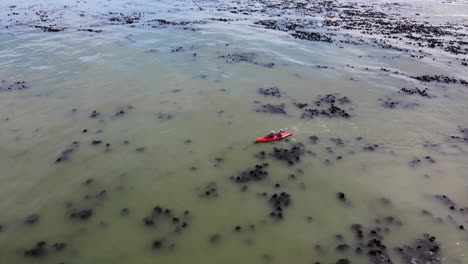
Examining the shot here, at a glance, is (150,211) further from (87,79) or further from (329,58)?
(329,58)

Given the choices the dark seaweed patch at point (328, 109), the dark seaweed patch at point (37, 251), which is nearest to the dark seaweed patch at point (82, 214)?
the dark seaweed patch at point (37, 251)

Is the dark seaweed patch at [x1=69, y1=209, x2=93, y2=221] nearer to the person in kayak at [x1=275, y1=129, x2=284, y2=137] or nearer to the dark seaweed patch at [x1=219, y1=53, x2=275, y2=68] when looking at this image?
the person in kayak at [x1=275, y1=129, x2=284, y2=137]

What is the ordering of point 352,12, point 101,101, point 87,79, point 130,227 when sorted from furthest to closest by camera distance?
point 352,12, point 87,79, point 101,101, point 130,227

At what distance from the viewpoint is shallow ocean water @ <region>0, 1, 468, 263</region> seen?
1059 centimetres

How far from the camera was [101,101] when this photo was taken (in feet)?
63.0

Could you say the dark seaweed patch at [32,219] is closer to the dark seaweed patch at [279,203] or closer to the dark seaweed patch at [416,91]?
the dark seaweed patch at [279,203]

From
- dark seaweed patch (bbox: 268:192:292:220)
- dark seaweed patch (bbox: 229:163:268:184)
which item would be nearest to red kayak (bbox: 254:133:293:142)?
dark seaweed patch (bbox: 229:163:268:184)

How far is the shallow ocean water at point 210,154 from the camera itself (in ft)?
34.7

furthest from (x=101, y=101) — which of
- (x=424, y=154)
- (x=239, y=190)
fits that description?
(x=424, y=154)

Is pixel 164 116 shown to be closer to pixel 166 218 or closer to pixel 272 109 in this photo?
pixel 272 109

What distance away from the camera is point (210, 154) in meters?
14.9

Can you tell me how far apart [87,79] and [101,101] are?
14.0ft

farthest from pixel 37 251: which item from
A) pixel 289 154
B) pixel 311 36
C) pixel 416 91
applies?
pixel 311 36

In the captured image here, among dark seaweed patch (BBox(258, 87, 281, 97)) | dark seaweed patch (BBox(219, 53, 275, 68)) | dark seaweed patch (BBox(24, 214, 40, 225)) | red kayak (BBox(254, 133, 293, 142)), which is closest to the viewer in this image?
dark seaweed patch (BBox(24, 214, 40, 225))
